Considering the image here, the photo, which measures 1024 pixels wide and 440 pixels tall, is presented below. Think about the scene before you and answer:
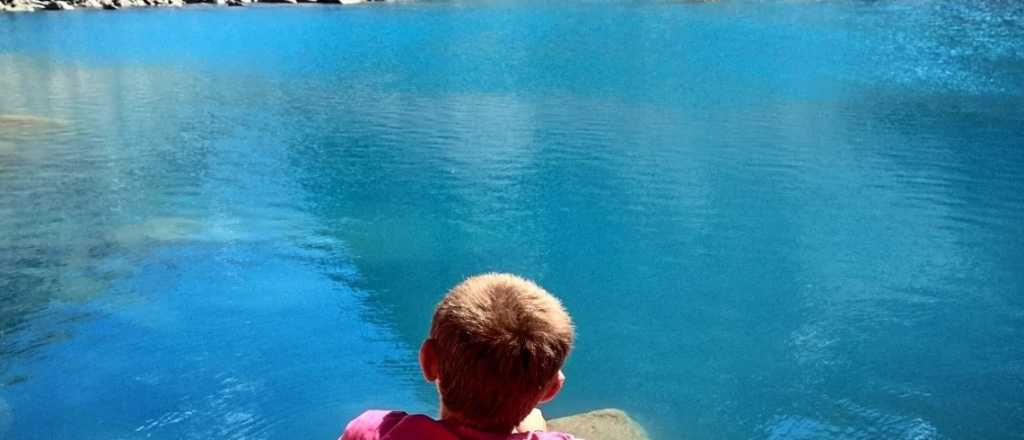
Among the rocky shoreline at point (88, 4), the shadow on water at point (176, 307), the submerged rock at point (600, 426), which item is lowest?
the shadow on water at point (176, 307)

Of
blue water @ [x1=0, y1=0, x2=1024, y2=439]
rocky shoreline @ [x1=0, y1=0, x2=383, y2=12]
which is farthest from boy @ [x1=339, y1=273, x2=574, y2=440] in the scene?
rocky shoreline @ [x1=0, y1=0, x2=383, y2=12]

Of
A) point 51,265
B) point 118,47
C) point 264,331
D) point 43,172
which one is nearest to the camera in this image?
point 264,331

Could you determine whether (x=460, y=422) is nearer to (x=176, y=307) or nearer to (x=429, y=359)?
(x=429, y=359)

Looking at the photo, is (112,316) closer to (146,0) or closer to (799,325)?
(799,325)

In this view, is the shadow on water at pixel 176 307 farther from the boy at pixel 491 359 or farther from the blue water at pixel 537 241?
the boy at pixel 491 359

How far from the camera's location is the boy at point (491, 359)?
1.51 m

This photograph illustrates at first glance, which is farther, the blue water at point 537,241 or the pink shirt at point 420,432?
the blue water at point 537,241

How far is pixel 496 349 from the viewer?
1507mm

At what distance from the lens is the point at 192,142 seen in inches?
558

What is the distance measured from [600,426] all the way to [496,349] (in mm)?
3785

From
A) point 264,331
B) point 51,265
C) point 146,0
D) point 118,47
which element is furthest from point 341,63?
point 146,0

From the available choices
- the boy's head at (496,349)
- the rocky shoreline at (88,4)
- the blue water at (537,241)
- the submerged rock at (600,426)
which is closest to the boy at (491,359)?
the boy's head at (496,349)

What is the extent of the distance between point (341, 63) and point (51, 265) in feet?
52.6

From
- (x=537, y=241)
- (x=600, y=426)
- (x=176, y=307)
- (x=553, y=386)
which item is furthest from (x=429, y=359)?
(x=537, y=241)
